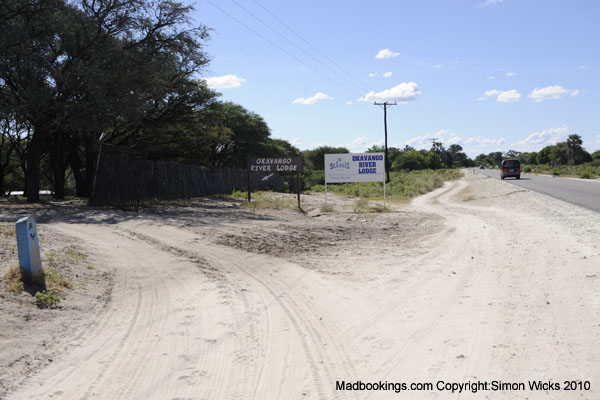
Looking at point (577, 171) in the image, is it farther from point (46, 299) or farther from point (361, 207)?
point (46, 299)

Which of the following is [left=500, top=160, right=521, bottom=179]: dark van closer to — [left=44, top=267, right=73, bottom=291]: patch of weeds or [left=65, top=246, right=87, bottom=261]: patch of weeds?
[left=65, top=246, right=87, bottom=261]: patch of weeds

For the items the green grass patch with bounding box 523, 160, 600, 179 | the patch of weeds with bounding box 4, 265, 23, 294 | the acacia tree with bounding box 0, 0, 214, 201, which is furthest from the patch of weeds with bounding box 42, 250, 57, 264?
the green grass patch with bounding box 523, 160, 600, 179

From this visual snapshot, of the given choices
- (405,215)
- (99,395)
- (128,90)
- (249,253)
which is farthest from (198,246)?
(128,90)

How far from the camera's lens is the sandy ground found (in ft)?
13.1

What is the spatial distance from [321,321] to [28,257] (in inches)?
154

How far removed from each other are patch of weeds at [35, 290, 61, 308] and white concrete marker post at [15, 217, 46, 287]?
383 millimetres

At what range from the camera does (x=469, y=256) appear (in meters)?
9.67

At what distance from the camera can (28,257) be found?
637cm

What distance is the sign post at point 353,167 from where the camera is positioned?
24.8 metres

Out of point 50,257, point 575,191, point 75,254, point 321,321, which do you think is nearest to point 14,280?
point 50,257

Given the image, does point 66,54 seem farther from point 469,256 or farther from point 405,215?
point 469,256

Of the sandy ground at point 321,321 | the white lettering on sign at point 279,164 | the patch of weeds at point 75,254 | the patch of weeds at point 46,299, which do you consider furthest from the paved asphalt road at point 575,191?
the patch of weeds at point 46,299

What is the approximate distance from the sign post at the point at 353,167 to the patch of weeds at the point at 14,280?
19.2 m

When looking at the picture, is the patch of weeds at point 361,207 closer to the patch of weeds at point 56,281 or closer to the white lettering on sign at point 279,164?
the white lettering on sign at point 279,164
